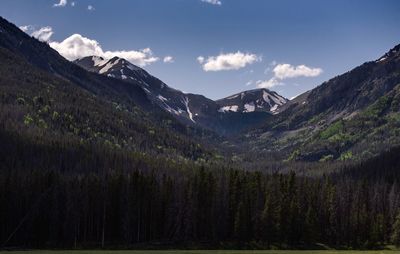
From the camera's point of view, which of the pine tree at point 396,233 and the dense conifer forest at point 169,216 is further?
the pine tree at point 396,233

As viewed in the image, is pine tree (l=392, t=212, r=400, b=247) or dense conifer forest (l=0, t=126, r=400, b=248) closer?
dense conifer forest (l=0, t=126, r=400, b=248)

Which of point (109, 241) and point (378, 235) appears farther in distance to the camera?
point (378, 235)

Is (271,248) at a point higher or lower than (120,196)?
lower

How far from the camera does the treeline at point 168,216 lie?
420ft

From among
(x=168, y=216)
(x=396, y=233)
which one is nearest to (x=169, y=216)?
(x=168, y=216)

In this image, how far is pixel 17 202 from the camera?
132 metres

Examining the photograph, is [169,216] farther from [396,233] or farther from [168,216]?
[396,233]

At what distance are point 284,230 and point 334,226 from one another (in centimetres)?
2078

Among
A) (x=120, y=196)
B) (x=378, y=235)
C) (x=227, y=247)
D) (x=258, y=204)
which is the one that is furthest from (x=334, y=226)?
(x=120, y=196)

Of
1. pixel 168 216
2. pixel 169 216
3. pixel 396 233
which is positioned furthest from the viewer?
pixel 396 233

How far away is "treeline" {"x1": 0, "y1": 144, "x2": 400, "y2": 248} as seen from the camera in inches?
5034

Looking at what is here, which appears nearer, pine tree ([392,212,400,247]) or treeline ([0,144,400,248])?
treeline ([0,144,400,248])

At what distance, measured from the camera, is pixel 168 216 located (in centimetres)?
13675

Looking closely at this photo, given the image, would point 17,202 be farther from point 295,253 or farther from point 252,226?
point 295,253
